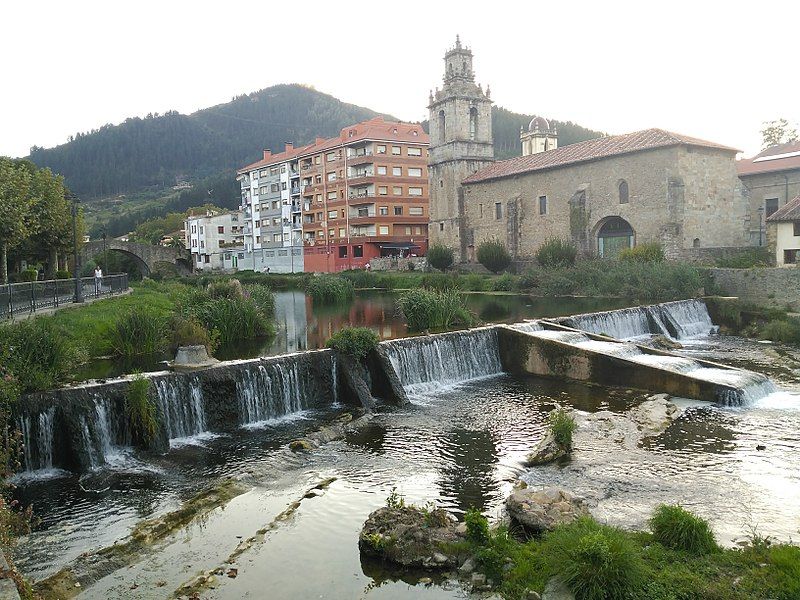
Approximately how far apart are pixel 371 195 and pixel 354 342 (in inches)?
1623

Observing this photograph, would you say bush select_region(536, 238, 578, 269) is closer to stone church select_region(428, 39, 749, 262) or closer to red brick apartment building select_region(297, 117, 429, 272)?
stone church select_region(428, 39, 749, 262)

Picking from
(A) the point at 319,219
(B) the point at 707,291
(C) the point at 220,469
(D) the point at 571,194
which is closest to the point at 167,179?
(A) the point at 319,219

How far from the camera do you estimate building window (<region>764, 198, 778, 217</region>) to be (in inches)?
1451

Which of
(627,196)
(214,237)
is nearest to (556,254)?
(627,196)

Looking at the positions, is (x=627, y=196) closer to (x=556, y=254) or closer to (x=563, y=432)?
(x=556, y=254)

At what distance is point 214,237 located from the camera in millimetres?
79188

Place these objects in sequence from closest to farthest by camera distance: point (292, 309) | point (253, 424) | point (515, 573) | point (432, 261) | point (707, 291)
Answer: point (515, 573), point (253, 424), point (707, 291), point (292, 309), point (432, 261)

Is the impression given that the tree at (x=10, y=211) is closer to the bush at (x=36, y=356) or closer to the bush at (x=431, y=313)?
the bush at (x=36, y=356)

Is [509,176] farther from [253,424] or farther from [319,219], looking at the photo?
[253,424]

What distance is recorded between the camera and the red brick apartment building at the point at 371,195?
54781 millimetres

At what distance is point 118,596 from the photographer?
6184 mm

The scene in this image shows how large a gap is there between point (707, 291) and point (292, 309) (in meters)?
18.1

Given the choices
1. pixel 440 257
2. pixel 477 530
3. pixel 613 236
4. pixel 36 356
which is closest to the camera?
pixel 477 530

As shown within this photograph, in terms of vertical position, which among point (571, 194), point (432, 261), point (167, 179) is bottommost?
point (432, 261)
